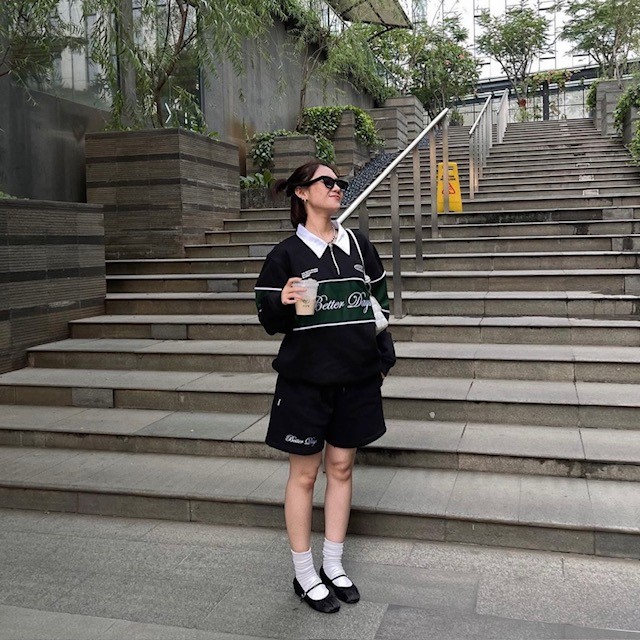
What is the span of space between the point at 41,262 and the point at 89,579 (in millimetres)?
3562

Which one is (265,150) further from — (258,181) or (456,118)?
(456,118)

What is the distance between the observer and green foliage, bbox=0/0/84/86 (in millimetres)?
6836

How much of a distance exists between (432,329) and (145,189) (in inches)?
160

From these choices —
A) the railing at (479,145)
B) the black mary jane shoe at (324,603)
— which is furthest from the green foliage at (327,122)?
the black mary jane shoe at (324,603)

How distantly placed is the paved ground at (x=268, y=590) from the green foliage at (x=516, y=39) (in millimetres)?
23926

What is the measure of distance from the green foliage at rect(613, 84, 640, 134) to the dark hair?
10.3 meters

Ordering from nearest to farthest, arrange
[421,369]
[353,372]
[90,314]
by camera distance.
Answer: [353,372] < [421,369] < [90,314]

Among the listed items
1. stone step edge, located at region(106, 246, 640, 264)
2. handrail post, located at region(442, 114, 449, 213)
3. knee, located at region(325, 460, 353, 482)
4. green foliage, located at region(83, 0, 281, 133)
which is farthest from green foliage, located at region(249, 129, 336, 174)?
knee, located at region(325, 460, 353, 482)

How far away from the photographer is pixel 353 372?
293 centimetres

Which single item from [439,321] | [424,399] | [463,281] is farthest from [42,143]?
[424,399]

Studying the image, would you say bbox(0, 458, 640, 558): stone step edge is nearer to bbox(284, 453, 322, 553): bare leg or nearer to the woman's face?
bbox(284, 453, 322, 553): bare leg

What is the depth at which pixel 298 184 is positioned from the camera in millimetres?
2982

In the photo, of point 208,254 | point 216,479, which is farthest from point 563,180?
point 216,479

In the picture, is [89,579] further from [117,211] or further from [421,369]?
[117,211]
